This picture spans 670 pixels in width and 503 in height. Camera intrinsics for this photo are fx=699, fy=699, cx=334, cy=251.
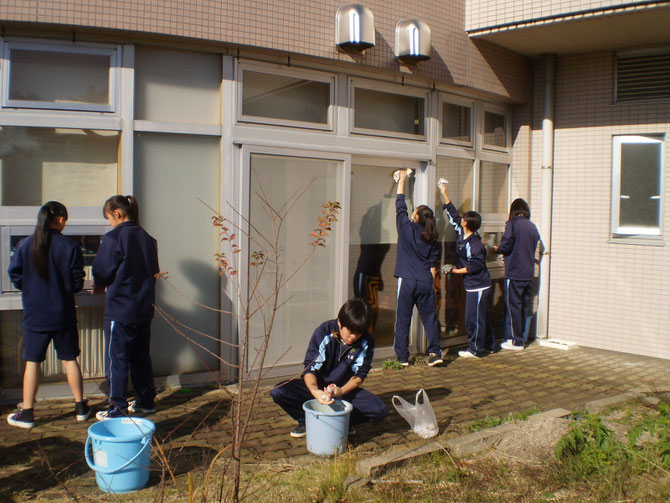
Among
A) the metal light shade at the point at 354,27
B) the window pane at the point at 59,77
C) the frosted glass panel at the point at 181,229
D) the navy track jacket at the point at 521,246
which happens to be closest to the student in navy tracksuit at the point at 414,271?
the navy track jacket at the point at 521,246

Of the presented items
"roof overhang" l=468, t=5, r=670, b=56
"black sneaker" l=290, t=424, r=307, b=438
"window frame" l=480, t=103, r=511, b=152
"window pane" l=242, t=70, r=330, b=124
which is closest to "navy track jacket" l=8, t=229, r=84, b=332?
"black sneaker" l=290, t=424, r=307, b=438

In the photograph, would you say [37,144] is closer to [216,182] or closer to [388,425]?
[216,182]

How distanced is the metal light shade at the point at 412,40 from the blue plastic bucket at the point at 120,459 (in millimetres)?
4934

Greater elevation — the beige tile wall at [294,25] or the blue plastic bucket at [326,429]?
the beige tile wall at [294,25]

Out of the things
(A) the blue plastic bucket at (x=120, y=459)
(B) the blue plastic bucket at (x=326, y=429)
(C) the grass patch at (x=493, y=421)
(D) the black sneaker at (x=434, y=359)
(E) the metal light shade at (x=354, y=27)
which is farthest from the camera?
(D) the black sneaker at (x=434, y=359)

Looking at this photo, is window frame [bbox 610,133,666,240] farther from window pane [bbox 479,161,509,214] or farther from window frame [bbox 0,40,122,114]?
window frame [bbox 0,40,122,114]

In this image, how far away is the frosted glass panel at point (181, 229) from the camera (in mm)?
6426

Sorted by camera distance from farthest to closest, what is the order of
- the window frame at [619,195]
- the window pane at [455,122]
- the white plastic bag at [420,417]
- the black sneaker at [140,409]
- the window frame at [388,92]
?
the window pane at [455,122]
the window frame at [619,195]
the window frame at [388,92]
the black sneaker at [140,409]
the white plastic bag at [420,417]

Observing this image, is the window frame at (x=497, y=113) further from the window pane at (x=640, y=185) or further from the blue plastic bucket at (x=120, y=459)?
the blue plastic bucket at (x=120, y=459)

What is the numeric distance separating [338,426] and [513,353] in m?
4.56

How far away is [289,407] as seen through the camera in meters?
5.17

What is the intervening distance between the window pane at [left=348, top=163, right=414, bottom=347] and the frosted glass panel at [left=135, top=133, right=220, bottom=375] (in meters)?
1.70

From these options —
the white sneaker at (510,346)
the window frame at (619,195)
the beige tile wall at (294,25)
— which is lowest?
the white sneaker at (510,346)

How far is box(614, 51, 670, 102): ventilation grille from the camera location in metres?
8.42
